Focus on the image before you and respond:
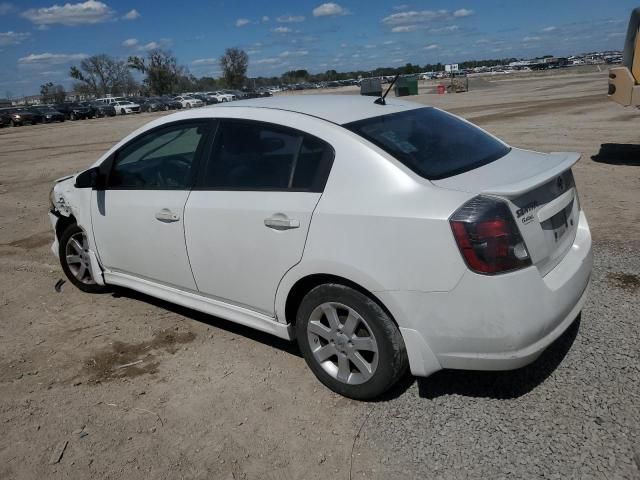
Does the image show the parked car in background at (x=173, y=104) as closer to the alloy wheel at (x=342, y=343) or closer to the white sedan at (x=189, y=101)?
→ the white sedan at (x=189, y=101)

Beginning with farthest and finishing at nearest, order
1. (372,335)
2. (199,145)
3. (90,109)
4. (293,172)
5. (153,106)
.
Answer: (153,106) → (90,109) → (199,145) → (293,172) → (372,335)

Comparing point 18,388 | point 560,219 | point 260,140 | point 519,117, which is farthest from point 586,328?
point 519,117

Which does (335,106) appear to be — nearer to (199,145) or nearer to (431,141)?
(431,141)

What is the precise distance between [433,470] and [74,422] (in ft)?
6.82

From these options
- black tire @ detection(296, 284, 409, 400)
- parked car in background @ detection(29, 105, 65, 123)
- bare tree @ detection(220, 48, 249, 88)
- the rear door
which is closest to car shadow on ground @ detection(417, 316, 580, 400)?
black tire @ detection(296, 284, 409, 400)

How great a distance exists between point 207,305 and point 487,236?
6.73 feet

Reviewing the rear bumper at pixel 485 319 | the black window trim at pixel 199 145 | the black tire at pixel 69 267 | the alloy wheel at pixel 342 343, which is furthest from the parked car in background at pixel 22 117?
the rear bumper at pixel 485 319

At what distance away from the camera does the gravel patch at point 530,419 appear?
2498 millimetres

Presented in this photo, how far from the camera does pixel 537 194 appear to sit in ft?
9.08

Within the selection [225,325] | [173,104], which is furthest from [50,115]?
[225,325]

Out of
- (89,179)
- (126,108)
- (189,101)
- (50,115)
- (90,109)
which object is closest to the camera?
(89,179)

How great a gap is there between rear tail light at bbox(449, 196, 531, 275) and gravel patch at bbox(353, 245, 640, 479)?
879 millimetres

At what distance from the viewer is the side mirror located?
14.1 feet

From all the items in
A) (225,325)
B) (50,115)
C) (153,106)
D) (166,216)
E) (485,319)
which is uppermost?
(166,216)
